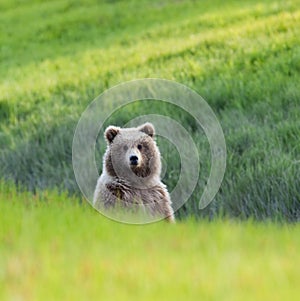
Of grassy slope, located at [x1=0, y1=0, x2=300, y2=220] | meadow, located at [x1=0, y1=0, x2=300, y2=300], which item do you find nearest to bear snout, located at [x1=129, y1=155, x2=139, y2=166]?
meadow, located at [x1=0, y1=0, x2=300, y2=300]

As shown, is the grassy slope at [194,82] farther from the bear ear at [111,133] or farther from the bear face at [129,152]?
the bear ear at [111,133]

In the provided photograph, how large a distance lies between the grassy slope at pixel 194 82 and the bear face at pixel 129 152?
956mm

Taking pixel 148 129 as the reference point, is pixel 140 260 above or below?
below

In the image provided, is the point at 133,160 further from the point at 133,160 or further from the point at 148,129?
the point at 148,129

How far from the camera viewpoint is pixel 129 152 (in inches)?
302

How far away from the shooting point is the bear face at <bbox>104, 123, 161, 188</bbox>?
307 inches

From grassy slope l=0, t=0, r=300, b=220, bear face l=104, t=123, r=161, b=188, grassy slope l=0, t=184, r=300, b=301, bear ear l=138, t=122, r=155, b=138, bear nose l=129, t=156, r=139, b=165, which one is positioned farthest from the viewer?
grassy slope l=0, t=0, r=300, b=220

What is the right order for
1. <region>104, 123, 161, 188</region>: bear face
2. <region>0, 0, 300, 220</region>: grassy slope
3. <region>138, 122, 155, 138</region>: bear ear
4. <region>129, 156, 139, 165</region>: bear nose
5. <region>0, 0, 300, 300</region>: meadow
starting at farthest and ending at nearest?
<region>0, 0, 300, 220</region>: grassy slope
<region>138, 122, 155, 138</region>: bear ear
<region>104, 123, 161, 188</region>: bear face
<region>129, 156, 139, 165</region>: bear nose
<region>0, 0, 300, 300</region>: meadow

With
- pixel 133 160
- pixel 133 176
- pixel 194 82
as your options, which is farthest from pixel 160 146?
pixel 133 160

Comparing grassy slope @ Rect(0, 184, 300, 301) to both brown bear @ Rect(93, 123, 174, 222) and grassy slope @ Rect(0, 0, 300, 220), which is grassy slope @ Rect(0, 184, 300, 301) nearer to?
brown bear @ Rect(93, 123, 174, 222)

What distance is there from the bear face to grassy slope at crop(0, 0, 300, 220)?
0.96 meters

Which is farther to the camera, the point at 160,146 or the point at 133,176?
the point at 160,146

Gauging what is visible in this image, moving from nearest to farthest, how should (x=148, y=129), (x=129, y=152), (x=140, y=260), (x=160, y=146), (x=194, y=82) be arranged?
(x=140, y=260) → (x=129, y=152) → (x=148, y=129) → (x=160, y=146) → (x=194, y=82)

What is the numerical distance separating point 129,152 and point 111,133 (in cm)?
49
